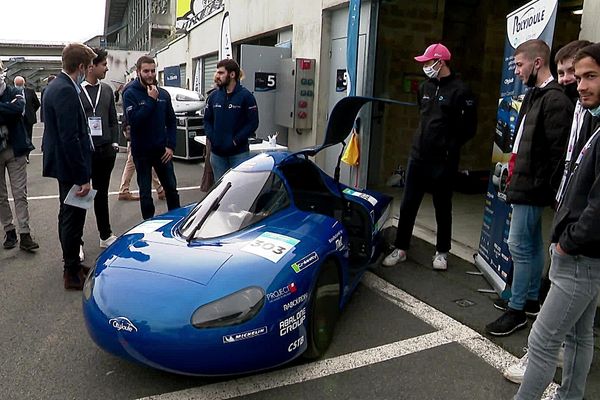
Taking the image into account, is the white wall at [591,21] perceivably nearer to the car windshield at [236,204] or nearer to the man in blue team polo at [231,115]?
the car windshield at [236,204]

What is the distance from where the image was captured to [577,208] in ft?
6.68

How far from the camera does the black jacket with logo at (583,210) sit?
1.91 m

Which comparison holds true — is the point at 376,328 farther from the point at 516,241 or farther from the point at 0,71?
the point at 0,71

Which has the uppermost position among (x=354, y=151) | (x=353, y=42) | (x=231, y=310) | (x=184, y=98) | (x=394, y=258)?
(x=353, y=42)

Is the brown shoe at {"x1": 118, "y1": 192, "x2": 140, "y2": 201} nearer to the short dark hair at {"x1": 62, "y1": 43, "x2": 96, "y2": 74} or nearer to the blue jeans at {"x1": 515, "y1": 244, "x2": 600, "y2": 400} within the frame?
the short dark hair at {"x1": 62, "y1": 43, "x2": 96, "y2": 74}

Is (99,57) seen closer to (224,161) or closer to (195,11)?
(224,161)

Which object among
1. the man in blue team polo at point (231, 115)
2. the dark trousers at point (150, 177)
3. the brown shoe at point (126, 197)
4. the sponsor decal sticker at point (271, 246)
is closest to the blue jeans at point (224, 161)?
the man in blue team polo at point (231, 115)

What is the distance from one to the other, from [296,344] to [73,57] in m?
2.82

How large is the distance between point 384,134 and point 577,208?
6669mm

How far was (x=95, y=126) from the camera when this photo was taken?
4.50m

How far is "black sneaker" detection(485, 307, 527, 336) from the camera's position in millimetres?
3291

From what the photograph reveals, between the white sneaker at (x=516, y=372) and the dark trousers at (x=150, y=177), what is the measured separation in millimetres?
3624

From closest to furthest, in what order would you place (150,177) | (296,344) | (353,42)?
(296,344), (150,177), (353,42)

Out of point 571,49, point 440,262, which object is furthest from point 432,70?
point 440,262
